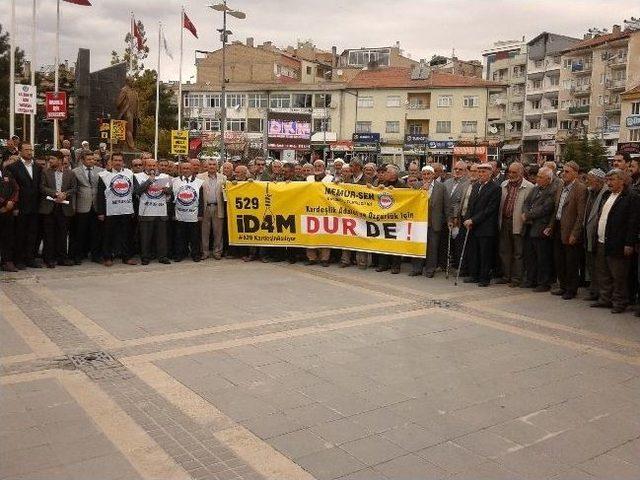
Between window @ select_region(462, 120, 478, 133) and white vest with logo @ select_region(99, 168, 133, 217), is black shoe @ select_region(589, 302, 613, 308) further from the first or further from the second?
window @ select_region(462, 120, 478, 133)

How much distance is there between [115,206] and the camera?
38.5 ft

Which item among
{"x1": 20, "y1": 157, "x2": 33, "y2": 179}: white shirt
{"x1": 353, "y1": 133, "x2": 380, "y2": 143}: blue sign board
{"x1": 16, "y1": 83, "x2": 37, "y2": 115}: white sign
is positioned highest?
{"x1": 353, "y1": 133, "x2": 380, "y2": 143}: blue sign board

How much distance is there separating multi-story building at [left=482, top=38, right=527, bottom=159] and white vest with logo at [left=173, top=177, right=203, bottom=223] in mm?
75473

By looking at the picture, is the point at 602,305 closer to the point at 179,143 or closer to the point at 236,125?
the point at 179,143

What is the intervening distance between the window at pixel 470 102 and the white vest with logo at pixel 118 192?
2796 inches

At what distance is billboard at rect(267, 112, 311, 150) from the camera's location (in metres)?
36.0

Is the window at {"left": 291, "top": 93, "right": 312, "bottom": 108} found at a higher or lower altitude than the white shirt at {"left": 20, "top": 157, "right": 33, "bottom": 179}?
higher

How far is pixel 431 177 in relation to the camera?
38.7ft

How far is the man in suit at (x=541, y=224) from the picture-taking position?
10.4 meters

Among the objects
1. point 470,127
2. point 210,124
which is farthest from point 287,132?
point 210,124

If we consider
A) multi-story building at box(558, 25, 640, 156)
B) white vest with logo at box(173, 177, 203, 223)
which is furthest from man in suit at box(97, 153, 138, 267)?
multi-story building at box(558, 25, 640, 156)

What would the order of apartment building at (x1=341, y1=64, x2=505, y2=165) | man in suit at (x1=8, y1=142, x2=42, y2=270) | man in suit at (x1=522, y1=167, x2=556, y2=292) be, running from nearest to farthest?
man in suit at (x1=522, y1=167, x2=556, y2=292)
man in suit at (x1=8, y1=142, x2=42, y2=270)
apartment building at (x1=341, y1=64, x2=505, y2=165)

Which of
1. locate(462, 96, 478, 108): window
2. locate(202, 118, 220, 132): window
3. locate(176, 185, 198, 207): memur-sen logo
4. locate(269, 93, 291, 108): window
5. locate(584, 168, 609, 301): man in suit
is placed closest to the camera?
locate(584, 168, 609, 301): man in suit

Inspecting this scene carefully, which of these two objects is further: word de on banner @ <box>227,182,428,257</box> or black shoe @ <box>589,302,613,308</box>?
word de on banner @ <box>227,182,428,257</box>
